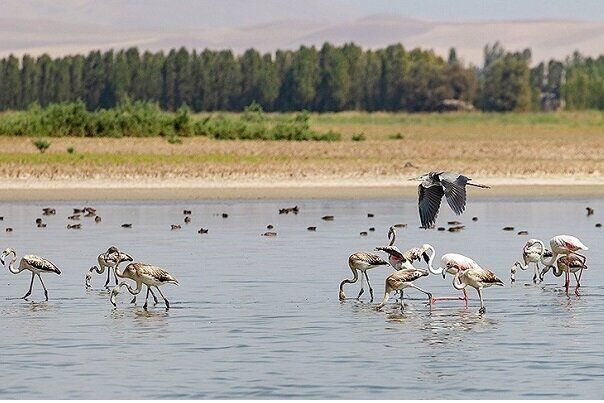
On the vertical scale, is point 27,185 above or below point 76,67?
below

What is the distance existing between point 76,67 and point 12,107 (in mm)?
6881

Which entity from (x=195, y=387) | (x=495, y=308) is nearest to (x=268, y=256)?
(x=495, y=308)

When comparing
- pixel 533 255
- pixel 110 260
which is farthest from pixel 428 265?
pixel 110 260

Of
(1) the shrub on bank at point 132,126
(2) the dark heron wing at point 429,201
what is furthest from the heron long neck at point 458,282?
(1) the shrub on bank at point 132,126

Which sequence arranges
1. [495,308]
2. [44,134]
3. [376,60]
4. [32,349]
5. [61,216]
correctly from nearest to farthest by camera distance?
[32,349] < [495,308] < [61,216] < [44,134] < [376,60]

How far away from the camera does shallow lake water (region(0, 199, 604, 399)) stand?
12062 mm

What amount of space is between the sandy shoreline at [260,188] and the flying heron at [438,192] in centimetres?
2030

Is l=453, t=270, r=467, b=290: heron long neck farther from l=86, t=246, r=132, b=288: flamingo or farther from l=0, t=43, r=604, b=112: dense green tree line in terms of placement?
l=0, t=43, r=604, b=112: dense green tree line

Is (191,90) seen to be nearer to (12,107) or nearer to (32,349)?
(12,107)

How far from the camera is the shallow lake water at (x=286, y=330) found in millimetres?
12062

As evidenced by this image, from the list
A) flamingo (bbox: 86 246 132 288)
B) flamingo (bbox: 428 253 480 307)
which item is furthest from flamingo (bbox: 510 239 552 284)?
flamingo (bbox: 86 246 132 288)

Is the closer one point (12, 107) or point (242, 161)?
point (242, 161)

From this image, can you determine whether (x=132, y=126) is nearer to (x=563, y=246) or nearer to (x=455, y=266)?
(x=563, y=246)

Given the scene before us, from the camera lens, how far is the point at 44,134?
187 feet
